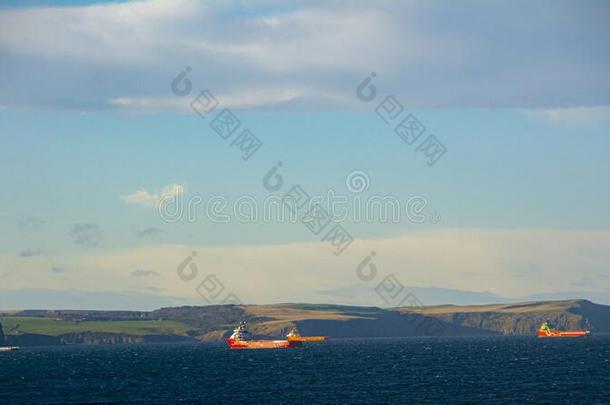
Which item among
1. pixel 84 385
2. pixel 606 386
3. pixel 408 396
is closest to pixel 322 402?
pixel 408 396

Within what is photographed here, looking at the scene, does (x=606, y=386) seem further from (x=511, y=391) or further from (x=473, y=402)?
(x=473, y=402)

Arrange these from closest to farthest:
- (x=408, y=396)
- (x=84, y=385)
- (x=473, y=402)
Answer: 1. (x=473, y=402)
2. (x=408, y=396)
3. (x=84, y=385)

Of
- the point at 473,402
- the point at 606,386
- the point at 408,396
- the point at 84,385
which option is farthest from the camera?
the point at 84,385

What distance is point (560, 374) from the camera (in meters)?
195

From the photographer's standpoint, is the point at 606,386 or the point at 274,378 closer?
the point at 606,386

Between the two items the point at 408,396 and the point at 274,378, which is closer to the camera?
the point at 408,396

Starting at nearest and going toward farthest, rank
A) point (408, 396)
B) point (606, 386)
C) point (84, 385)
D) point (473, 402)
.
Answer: point (473, 402) < point (408, 396) < point (606, 386) < point (84, 385)

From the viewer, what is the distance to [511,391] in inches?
6132

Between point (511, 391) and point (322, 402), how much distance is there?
32.6m

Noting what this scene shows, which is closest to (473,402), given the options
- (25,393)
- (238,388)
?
(238,388)


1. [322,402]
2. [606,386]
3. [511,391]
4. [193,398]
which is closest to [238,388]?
[193,398]

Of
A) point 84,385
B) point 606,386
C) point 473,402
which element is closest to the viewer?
point 473,402

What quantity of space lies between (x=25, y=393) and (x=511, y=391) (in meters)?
82.6

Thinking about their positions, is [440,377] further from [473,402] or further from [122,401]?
[122,401]
